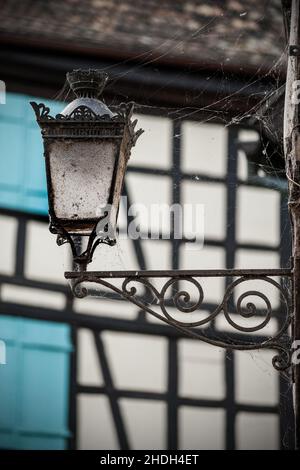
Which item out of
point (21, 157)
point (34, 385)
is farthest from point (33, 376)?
point (21, 157)

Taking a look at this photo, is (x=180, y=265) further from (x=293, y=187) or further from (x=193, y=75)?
(x=293, y=187)

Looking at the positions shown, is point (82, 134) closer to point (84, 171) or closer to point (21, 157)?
point (84, 171)

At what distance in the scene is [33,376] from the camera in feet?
23.7

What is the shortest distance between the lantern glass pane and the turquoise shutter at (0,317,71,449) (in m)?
3.36

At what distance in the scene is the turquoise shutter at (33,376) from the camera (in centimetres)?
715

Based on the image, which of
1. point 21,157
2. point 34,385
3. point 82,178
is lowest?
point 82,178

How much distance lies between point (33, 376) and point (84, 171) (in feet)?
11.4

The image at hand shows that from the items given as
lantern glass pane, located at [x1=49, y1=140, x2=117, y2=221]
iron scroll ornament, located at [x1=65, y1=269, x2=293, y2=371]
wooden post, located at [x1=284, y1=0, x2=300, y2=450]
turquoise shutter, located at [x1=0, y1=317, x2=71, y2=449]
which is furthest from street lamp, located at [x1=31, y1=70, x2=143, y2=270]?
turquoise shutter, located at [x1=0, y1=317, x2=71, y2=449]

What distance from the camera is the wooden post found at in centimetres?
373

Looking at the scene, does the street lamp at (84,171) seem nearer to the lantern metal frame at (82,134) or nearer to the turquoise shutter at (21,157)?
the lantern metal frame at (82,134)

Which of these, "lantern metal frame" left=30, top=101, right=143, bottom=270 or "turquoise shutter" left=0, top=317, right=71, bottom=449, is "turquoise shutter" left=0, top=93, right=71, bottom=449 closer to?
"turquoise shutter" left=0, top=317, right=71, bottom=449

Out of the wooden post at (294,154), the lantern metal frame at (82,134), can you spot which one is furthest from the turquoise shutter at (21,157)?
the wooden post at (294,154)

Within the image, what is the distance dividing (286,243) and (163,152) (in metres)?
0.88
